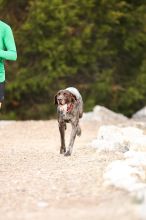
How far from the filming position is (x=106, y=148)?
11.6 m

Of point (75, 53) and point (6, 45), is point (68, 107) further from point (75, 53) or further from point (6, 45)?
point (75, 53)

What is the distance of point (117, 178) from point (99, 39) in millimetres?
12134

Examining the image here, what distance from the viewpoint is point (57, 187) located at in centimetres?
830

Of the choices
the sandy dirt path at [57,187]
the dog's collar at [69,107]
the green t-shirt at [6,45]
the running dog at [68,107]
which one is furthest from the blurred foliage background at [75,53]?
the green t-shirt at [6,45]

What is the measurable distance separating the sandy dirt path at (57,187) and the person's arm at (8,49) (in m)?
1.35

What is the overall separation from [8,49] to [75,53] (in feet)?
33.2

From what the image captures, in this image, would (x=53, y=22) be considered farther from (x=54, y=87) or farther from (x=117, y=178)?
(x=117, y=178)

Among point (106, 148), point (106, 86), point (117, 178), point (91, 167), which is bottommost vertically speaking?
point (106, 86)

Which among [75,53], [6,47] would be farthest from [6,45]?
[75,53]

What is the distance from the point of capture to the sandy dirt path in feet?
22.3

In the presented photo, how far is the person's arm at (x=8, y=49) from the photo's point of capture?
934 centimetres

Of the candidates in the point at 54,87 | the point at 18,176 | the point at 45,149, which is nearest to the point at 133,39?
the point at 54,87

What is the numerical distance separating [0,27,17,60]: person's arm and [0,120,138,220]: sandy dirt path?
1.35m

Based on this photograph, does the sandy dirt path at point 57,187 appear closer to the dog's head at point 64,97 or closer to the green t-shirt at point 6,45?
the dog's head at point 64,97
